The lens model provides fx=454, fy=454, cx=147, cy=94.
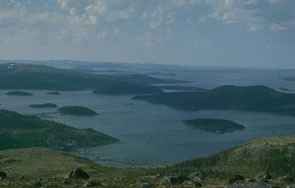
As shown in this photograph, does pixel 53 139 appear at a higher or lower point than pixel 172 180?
lower

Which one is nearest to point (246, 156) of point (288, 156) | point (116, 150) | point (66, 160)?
point (288, 156)

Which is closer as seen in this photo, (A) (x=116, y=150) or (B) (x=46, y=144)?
(A) (x=116, y=150)

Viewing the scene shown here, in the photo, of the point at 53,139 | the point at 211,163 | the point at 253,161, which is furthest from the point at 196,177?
the point at 53,139

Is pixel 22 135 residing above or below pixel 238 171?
below

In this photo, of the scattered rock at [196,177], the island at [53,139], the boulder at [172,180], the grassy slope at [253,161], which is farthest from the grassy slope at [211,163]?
the island at [53,139]

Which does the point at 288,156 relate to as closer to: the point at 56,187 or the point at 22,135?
the point at 56,187

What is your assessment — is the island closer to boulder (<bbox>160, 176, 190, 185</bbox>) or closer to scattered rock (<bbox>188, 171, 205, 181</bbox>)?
scattered rock (<bbox>188, 171, 205, 181</bbox>)

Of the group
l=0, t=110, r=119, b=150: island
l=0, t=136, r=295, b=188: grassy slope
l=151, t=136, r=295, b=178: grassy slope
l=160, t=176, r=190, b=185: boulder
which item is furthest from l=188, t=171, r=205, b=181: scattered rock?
l=0, t=110, r=119, b=150: island

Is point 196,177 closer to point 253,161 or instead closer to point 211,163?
point 253,161

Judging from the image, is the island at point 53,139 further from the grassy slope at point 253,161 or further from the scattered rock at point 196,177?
the scattered rock at point 196,177

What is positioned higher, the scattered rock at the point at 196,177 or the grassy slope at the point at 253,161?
the scattered rock at the point at 196,177

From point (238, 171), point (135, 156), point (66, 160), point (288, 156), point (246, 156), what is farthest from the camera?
point (135, 156)
